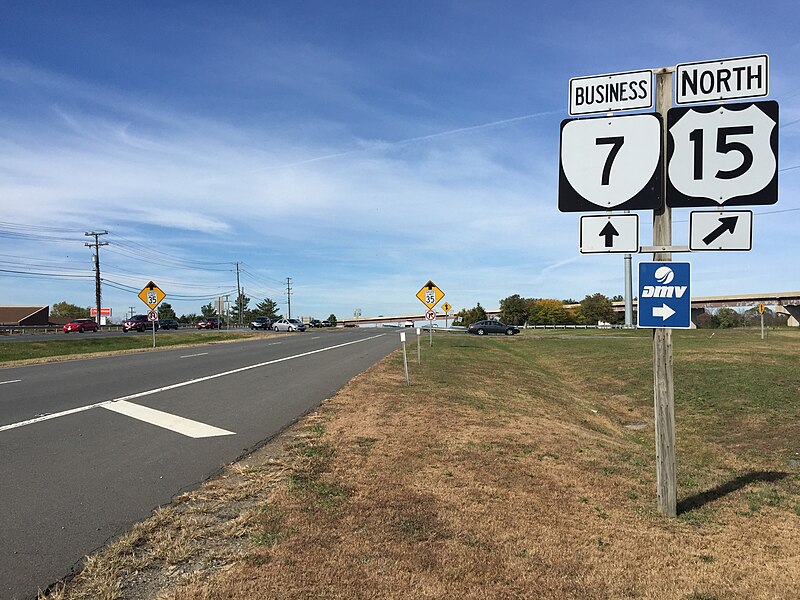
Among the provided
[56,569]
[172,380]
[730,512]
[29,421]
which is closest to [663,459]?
[730,512]

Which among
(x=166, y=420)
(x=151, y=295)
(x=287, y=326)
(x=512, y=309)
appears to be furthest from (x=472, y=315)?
(x=166, y=420)

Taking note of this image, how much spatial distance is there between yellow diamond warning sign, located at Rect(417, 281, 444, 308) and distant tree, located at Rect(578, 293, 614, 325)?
77290 mm

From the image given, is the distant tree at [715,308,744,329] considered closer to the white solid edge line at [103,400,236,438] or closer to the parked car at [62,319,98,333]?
the parked car at [62,319,98,333]

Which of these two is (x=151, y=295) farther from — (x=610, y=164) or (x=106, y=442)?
(x=610, y=164)

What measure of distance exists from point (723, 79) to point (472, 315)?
322ft

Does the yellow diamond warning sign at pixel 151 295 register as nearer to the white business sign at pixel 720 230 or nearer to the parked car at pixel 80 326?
the white business sign at pixel 720 230

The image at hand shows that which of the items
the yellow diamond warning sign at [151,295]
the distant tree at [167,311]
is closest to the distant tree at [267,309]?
the distant tree at [167,311]

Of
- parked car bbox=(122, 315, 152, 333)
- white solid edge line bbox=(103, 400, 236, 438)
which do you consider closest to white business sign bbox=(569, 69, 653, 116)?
white solid edge line bbox=(103, 400, 236, 438)

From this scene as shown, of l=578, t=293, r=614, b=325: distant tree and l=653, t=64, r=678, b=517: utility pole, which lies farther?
l=578, t=293, r=614, b=325: distant tree

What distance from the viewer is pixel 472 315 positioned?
103m

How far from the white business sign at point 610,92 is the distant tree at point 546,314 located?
9168 cm

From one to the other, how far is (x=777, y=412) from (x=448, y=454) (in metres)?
9.35

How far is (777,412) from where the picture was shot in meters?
12.3

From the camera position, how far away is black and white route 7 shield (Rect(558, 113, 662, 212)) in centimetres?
534
